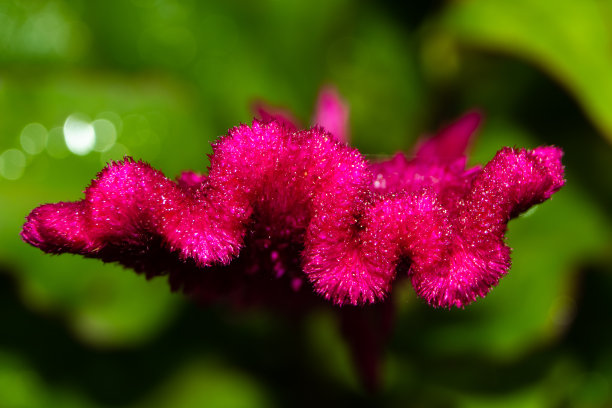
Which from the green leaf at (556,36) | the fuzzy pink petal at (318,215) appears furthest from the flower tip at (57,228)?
the green leaf at (556,36)

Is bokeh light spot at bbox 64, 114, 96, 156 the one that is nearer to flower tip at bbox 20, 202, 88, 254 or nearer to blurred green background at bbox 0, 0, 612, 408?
blurred green background at bbox 0, 0, 612, 408

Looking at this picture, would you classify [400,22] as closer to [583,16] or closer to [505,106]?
[505,106]

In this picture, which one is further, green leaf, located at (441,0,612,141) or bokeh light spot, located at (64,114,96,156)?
bokeh light spot, located at (64,114,96,156)


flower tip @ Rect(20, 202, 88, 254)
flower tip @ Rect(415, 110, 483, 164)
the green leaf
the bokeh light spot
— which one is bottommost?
the bokeh light spot

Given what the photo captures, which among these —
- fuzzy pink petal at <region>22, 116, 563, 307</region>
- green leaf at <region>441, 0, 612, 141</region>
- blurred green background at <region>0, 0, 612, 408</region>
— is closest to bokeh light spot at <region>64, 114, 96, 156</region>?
blurred green background at <region>0, 0, 612, 408</region>

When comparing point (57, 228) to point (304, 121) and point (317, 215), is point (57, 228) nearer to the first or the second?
point (317, 215)

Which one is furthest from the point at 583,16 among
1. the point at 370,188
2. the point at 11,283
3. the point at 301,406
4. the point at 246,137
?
the point at 11,283
